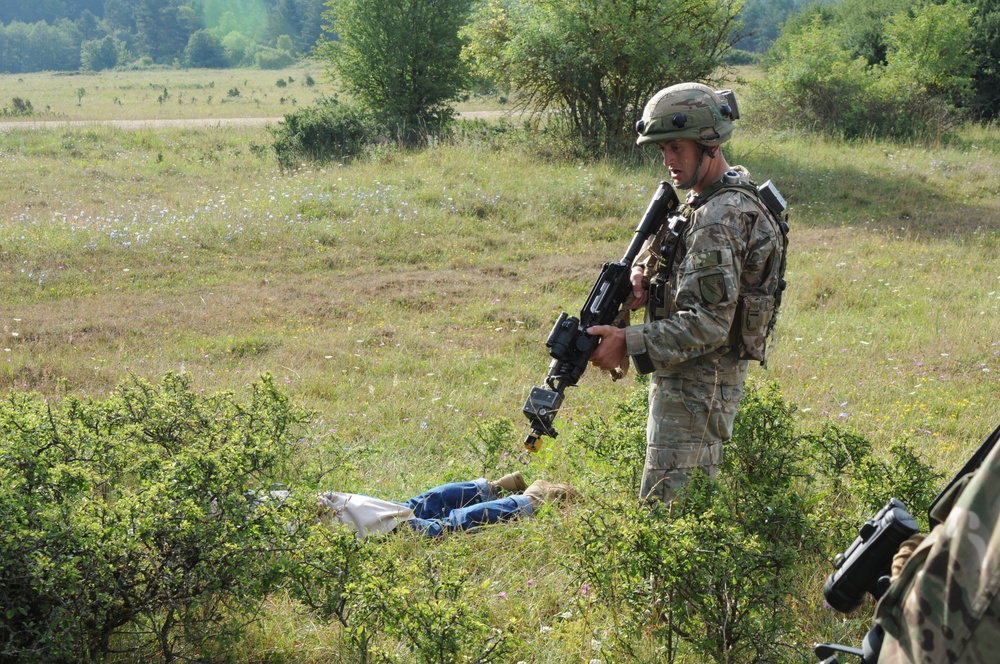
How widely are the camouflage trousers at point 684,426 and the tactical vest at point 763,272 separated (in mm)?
191

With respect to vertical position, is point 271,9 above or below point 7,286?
above

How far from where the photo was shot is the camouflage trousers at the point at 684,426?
3.19 meters

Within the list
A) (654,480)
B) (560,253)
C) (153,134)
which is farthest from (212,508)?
(153,134)

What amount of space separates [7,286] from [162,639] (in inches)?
262

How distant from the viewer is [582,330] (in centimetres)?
321

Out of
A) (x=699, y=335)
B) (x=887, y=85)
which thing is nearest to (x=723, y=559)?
(x=699, y=335)

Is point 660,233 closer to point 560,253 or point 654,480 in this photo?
point 654,480

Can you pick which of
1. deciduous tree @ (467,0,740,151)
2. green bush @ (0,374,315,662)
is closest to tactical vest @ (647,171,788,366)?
green bush @ (0,374,315,662)

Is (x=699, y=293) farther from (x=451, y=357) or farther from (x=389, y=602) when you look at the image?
(x=451, y=357)

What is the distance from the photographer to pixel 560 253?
997cm

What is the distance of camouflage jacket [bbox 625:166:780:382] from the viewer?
2967 millimetres

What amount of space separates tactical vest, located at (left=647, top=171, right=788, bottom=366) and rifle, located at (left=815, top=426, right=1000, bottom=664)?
1497 mm

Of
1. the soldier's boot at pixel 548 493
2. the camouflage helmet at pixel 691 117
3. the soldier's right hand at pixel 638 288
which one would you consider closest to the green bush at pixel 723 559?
the soldier's boot at pixel 548 493

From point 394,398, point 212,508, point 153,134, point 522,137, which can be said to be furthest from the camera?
point 153,134
